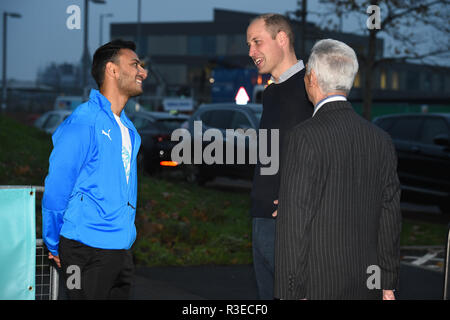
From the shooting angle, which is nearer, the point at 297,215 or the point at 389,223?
the point at 297,215

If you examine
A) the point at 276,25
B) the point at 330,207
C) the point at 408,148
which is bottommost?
the point at 408,148

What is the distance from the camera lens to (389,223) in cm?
329

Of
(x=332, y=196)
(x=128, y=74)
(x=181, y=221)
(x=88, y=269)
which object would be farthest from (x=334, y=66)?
(x=181, y=221)

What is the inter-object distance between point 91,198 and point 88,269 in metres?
0.38

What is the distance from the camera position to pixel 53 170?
3670mm

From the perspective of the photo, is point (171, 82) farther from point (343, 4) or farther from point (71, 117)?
point (71, 117)

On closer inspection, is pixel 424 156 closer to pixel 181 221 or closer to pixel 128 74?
pixel 181 221

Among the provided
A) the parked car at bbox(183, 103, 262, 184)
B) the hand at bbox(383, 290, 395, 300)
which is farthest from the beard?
the parked car at bbox(183, 103, 262, 184)

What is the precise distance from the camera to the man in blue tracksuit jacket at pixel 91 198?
12.0 ft

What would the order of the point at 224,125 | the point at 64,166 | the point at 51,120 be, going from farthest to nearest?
the point at 51,120, the point at 224,125, the point at 64,166

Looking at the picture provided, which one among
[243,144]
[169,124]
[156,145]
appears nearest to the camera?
[243,144]

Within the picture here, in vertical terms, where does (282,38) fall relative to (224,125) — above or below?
above

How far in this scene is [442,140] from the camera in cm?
1246

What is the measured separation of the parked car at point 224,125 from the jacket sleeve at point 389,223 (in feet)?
37.3
